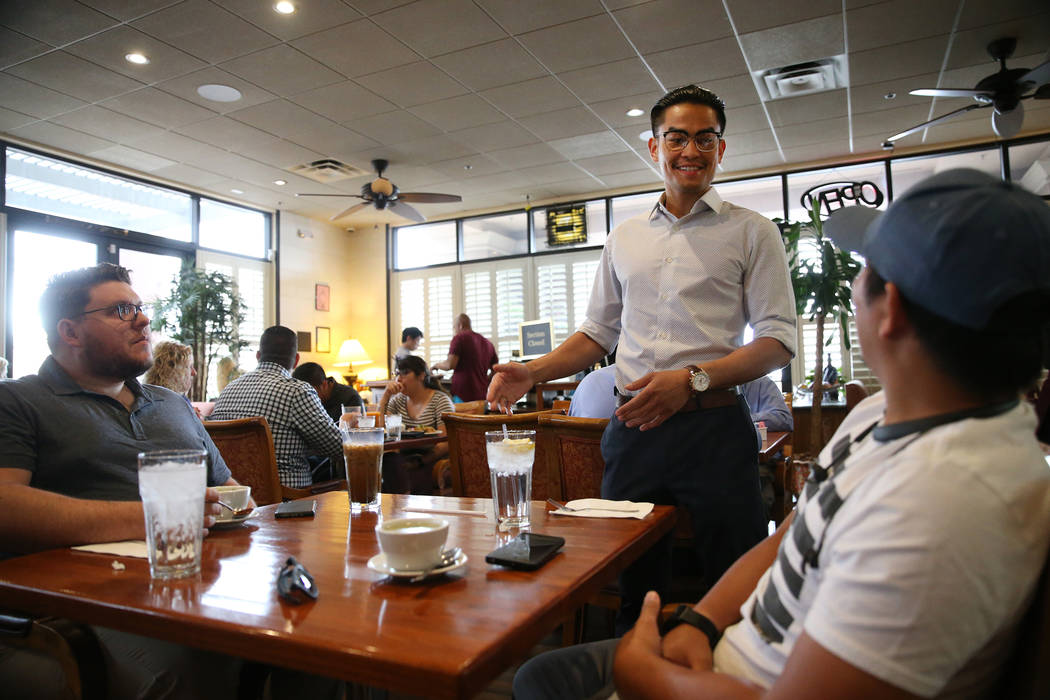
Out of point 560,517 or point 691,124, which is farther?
point 691,124

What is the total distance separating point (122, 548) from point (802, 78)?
5777 mm

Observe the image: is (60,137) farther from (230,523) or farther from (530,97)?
(230,523)

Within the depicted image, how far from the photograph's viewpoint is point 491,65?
5.21 m

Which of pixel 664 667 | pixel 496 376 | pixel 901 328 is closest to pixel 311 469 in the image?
pixel 496 376

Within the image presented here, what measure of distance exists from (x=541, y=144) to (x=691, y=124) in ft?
A: 18.0

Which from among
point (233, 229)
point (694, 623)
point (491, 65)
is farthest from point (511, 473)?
point (233, 229)

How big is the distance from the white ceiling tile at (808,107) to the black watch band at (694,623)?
5938 mm

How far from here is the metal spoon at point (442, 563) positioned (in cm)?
98

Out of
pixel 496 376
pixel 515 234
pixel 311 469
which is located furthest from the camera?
pixel 515 234

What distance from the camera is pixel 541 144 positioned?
23.0ft

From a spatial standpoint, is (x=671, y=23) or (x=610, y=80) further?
(x=610, y=80)

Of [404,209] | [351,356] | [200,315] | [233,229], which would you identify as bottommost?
[351,356]

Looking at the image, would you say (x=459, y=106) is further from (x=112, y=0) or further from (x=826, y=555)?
(x=826, y=555)

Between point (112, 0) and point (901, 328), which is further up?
point (112, 0)
